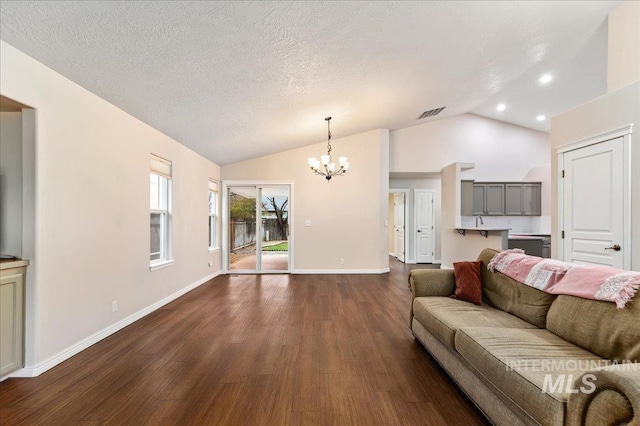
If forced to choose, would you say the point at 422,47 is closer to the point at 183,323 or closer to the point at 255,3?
the point at 255,3

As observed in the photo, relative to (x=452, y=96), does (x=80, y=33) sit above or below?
below

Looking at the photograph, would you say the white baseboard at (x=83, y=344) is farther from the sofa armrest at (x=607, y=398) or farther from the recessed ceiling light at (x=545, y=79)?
the recessed ceiling light at (x=545, y=79)

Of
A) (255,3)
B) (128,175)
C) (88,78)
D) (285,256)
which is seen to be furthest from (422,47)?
(285,256)

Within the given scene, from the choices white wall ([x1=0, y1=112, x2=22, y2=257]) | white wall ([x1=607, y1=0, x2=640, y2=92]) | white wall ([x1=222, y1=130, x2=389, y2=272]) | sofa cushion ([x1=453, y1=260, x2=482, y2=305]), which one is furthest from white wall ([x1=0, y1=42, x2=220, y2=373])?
white wall ([x1=607, y1=0, x2=640, y2=92])

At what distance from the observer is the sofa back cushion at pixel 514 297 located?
6.65 ft

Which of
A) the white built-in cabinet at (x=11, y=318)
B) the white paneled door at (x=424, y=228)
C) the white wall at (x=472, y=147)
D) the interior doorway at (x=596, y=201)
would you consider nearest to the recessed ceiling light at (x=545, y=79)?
the white wall at (x=472, y=147)

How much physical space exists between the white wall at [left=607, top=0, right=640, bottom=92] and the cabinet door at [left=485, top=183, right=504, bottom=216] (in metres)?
3.61

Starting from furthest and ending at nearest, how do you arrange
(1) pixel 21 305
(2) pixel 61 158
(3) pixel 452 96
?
(3) pixel 452 96 → (2) pixel 61 158 → (1) pixel 21 305

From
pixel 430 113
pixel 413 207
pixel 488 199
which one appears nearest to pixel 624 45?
pixel 430 113

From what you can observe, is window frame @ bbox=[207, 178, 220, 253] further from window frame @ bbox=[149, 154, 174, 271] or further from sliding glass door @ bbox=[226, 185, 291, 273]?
window frame @ bbox=[149, 154, 174, 271]

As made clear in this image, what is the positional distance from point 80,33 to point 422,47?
10.4 ft

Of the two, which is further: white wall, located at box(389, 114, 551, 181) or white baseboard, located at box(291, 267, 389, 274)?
white wall, located at box(389, 114, 551, 181)

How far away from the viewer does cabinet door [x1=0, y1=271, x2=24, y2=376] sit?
2.02m

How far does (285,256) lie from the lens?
263 inches
